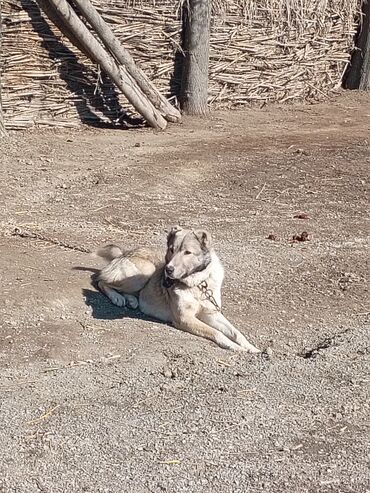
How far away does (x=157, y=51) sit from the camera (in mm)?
13758

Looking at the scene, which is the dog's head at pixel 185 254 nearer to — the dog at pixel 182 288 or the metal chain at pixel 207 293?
the dog at pixel 182 288

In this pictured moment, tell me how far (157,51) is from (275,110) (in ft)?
8.05

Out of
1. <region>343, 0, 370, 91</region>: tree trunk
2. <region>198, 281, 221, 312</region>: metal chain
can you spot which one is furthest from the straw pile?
<region>198, 281, 221, 312</region>: metal chain

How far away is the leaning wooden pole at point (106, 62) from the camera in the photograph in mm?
12141

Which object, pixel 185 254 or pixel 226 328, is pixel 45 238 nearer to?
pixel 185 254

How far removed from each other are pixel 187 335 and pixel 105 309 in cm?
79

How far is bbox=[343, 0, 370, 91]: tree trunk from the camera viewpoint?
16641 millimetres

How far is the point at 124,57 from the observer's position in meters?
12.8

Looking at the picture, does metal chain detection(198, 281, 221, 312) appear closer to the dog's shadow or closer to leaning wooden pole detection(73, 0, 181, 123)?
the dog's shadow

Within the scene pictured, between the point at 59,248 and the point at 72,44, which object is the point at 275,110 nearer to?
the point at 72,44

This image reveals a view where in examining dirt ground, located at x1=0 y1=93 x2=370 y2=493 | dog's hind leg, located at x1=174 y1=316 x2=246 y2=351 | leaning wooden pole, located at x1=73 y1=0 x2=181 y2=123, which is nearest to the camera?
dirt ground, located at x1=0 y1=93 x2=370 y2=493

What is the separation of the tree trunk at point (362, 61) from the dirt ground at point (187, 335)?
5.02 metres

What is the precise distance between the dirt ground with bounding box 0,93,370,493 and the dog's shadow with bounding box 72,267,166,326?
0.02 meters

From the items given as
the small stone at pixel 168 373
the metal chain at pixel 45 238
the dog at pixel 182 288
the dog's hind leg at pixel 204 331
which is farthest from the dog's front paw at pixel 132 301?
the small stone at pixel 168 373
